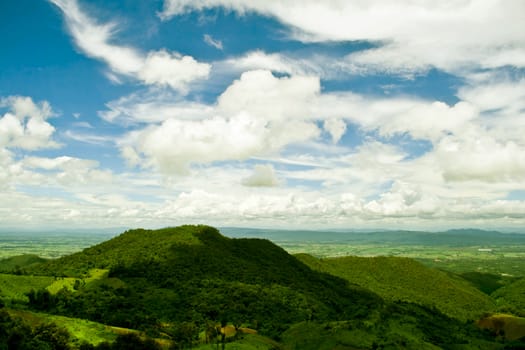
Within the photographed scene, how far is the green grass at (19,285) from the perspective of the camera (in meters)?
103

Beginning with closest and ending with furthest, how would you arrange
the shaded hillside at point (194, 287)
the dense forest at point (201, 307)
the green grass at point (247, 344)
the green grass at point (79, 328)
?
the green grass at point (79, 328) < the green grass at point (247, 344) < the dense forest at point (201, 307) < the shaded hillside at point (194, 287)

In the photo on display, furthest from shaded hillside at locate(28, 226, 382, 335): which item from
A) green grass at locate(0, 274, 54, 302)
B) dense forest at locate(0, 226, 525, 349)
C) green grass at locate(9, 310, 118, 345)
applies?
green grass at locate(9, 310, 118, 345)

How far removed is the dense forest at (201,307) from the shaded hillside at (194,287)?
374 millimetres

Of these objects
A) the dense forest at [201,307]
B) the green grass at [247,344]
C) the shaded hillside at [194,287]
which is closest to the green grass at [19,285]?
the dense forest at [201,307]

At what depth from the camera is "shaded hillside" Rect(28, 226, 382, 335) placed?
349 feet

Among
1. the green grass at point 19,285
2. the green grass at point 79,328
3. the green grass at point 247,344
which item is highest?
the green grass at point 19,285

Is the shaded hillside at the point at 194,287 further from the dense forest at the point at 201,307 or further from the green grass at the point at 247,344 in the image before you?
the green grass at the point at 247,344

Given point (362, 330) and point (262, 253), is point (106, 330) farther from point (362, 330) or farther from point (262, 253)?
point (262, 253)

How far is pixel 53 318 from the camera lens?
83.4 meters

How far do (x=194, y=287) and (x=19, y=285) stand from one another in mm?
49355

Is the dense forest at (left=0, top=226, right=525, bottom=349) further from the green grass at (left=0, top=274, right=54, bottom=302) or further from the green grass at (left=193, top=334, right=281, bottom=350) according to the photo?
the green grass at (left=0, top=274, right=54, bottom=302)

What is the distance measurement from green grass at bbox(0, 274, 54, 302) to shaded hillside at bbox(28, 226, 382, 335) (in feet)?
18.7

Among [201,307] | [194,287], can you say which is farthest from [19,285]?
[201,307]

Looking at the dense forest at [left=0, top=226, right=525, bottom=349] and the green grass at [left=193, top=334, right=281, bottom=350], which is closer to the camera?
the green grass at [left=193, top=334, right=281, bottom=350]
